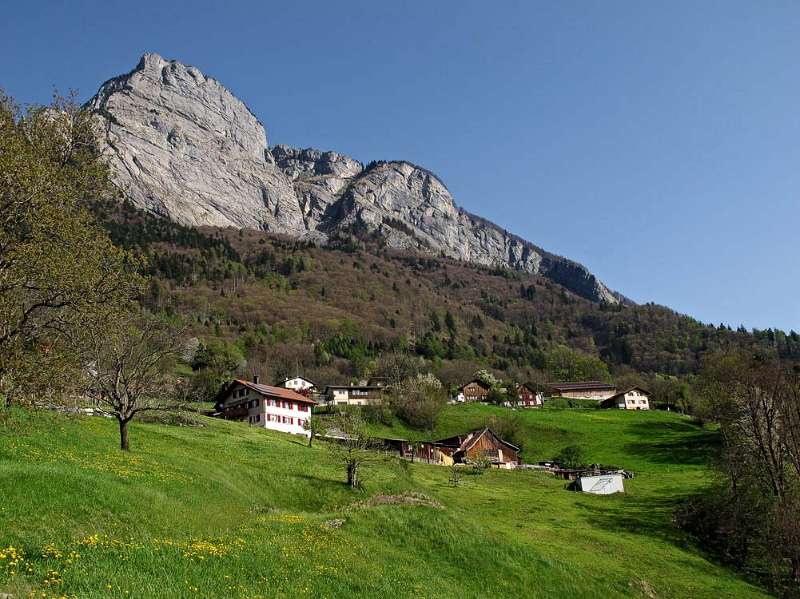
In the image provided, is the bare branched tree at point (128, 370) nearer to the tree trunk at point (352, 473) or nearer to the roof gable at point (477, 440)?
the tree trunk at point (352, 473)

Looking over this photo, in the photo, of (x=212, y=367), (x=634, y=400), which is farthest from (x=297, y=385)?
(x=634, y=400)

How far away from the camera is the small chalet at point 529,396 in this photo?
172 meters

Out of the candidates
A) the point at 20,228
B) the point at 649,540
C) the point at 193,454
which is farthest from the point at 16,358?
the point at 649,540

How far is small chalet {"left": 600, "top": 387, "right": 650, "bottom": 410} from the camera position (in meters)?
170

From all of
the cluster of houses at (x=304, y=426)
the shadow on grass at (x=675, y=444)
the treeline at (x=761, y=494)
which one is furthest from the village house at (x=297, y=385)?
the treeline at (x=761, y=494)

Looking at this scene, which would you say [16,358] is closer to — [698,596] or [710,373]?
[698,596]

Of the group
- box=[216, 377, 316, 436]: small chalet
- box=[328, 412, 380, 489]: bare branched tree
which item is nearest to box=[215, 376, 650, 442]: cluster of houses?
box=[216, 377, 316, 436]: small chalet

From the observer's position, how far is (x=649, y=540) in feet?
175

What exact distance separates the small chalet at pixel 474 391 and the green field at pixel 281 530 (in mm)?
101000

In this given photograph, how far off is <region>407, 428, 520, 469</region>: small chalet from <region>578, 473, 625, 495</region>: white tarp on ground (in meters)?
21.1

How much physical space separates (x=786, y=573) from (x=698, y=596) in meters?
14.3

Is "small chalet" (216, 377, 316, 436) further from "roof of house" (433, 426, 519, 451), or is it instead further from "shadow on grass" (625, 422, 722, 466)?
"shadow on grass" (625, 422, 722, 466)

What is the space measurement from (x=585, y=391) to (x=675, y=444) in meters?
81.3

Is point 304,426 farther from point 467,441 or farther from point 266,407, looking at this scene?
point 467,441
